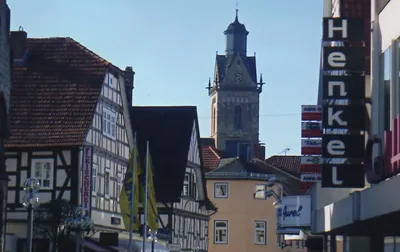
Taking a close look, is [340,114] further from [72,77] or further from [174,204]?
[174,204]

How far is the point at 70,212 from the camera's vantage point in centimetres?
3750

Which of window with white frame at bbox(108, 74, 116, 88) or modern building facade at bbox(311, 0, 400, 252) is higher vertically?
window with white frame at bbox(108, 74, 116, 88)

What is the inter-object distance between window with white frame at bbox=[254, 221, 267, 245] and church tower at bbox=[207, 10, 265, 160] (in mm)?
70173

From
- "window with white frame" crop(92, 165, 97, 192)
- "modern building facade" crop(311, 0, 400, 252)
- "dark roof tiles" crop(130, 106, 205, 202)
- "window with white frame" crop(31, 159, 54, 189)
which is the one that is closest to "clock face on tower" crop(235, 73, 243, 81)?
"dark roof tiles" crop(130, 106, 205, 202)

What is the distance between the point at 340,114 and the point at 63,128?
67.9ft

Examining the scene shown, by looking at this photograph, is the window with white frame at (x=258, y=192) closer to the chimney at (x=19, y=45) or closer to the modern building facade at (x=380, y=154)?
the chimney at (x=19, y=45)

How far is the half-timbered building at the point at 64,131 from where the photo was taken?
40719 millimetres

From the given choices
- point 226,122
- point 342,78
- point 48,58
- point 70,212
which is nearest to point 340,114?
point 342,78

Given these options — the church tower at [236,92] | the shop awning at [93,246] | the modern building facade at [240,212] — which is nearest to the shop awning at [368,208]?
the shop awning at [93,246]

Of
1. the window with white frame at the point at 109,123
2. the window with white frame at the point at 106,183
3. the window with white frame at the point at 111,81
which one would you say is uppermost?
the window with white frame at the point at 111,81

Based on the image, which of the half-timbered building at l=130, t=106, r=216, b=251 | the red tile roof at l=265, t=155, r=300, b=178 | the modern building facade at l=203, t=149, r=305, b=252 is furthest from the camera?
the red tile roof at l=265, t=155, r=300, b=178

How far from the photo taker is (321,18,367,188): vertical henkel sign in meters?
22.6

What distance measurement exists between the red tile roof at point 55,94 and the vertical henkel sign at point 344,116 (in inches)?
758

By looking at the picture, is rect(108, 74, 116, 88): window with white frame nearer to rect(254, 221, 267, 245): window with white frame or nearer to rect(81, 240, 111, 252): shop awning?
rect(81, 240, 111, 252): shop awning
